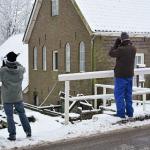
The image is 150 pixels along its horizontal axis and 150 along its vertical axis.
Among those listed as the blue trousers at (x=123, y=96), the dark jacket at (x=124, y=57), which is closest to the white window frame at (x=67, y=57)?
the blue trousers at (x=123, y=96)

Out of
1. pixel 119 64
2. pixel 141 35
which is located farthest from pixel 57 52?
pixel 119 64

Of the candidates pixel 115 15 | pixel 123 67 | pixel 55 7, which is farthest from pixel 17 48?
pixel 123 67

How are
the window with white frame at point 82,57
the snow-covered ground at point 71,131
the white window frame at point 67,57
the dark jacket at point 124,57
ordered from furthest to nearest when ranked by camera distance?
1. the white window frame at point 67,57
2. the window with white frame at point 82,57
3. the dark jacket at point 124,57
4. the snow-covered ground at point 71,131

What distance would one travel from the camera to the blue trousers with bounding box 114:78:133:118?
991 centimetres

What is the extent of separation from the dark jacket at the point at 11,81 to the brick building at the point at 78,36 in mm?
12268

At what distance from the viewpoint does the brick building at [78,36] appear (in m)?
21.5

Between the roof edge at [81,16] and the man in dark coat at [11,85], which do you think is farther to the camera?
the roof edge at [81,16]

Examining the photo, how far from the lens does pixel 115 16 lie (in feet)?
72.7

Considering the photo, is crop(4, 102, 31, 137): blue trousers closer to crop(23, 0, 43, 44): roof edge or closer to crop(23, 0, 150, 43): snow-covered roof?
crop(23, 0, 150, 43): snow-covered roof

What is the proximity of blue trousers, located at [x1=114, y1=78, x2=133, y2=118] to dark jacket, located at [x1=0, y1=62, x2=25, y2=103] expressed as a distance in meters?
2.44

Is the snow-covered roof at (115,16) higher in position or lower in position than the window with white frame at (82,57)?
higher

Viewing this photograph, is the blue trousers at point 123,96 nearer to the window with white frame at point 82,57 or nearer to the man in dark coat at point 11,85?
the man in dark coat at point 11,85

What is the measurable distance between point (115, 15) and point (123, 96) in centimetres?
1279

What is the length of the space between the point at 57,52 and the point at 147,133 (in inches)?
673
